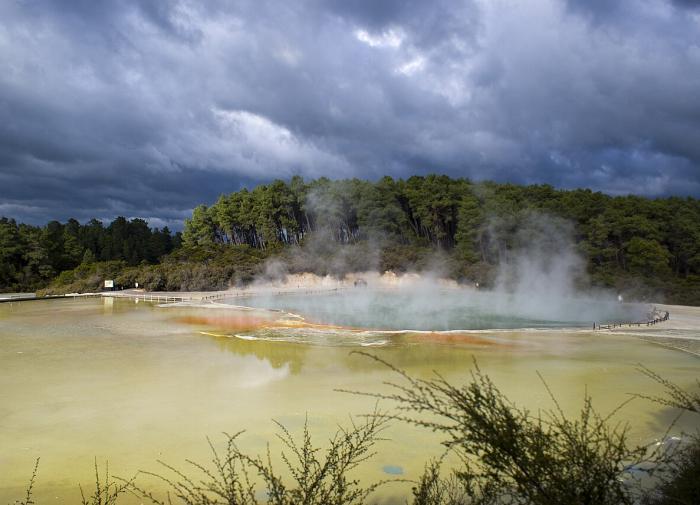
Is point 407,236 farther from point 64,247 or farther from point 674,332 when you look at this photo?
point 64,247

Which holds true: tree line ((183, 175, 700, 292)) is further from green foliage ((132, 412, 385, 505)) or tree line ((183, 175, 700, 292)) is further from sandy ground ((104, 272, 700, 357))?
green foliage ((132, 412, 385, 505))

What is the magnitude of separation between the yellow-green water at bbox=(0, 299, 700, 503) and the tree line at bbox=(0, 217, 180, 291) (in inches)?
1214

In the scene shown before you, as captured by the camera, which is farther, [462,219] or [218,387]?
[462,219]

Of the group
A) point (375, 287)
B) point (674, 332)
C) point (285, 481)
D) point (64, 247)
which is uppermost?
point (64, 247)

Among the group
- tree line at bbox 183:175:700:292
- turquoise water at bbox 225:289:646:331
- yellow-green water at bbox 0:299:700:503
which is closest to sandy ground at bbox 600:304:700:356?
yellow-green water at bbox 0:299:700:503

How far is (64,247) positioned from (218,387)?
5162 centimetres

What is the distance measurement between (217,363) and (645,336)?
46.9 feet

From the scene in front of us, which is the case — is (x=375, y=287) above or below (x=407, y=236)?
below

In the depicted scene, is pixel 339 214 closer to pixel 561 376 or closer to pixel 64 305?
pixel 64 305

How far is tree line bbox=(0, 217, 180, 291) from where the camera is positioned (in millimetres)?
44438

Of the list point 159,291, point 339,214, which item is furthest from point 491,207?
point 159,291

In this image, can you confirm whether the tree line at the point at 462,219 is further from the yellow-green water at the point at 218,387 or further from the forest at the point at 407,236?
the yellow-green water at the point at 218,387

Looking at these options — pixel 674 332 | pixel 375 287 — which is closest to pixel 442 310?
pixel 674 332

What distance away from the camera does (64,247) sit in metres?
53.6
